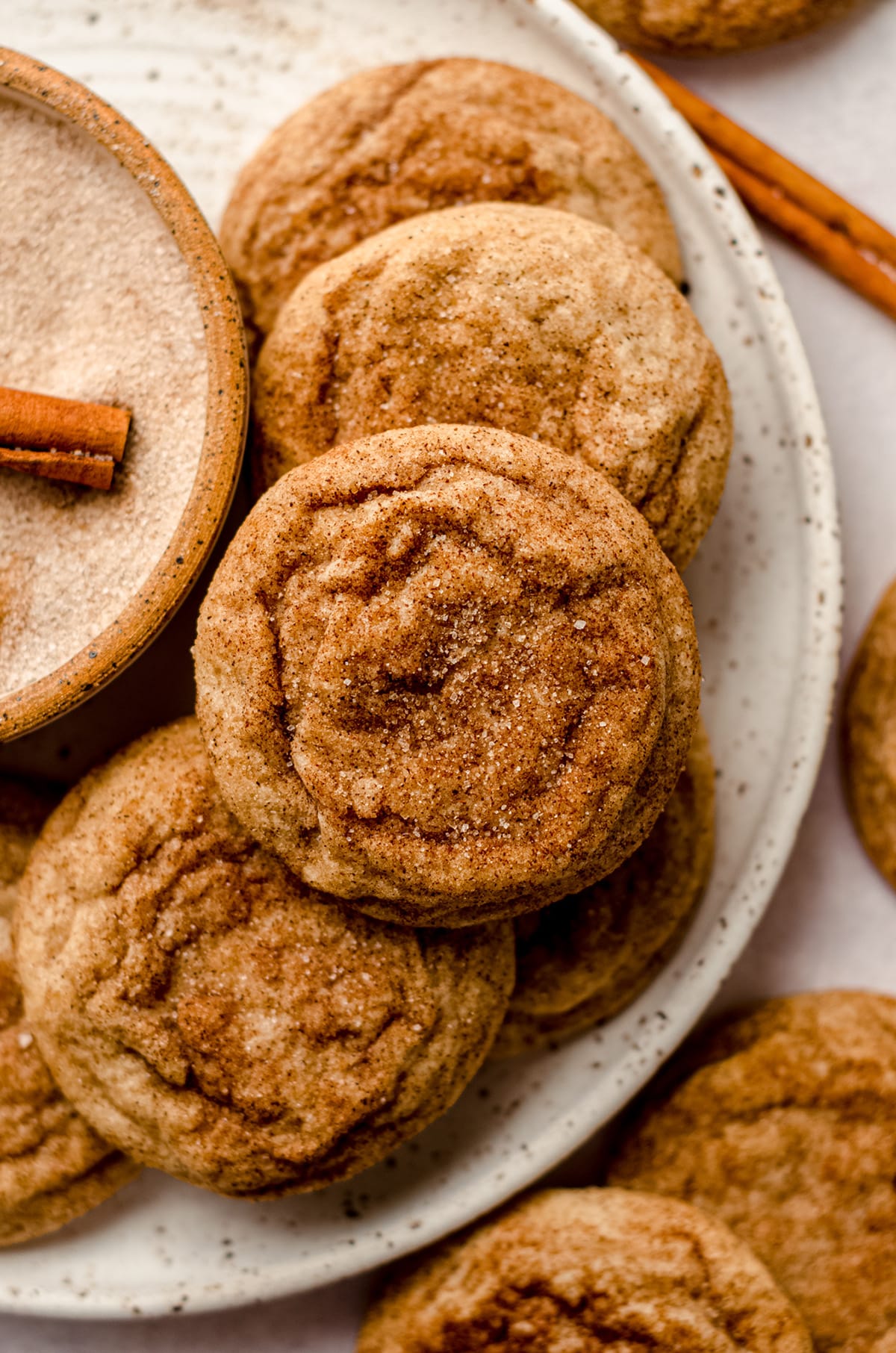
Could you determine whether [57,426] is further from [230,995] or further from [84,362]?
[230,995]

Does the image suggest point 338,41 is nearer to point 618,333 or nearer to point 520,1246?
point 618,333

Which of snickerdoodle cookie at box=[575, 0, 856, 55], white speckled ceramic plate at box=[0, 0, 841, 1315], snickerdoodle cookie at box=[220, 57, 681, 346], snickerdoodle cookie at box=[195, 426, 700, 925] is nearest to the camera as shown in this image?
snickerdoodle cookie at box=[195, 426, 700, 925]

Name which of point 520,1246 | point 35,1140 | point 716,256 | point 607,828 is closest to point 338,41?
point 716,256

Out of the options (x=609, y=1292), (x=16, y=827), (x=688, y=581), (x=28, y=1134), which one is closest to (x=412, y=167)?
(x=688, y=581)

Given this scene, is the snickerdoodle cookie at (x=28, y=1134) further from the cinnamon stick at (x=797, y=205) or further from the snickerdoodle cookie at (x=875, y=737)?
the cinnamon stick at (x=797, y=205)

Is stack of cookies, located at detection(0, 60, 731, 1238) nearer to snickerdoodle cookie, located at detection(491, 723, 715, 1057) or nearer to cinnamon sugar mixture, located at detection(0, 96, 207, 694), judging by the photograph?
snickerdoodle cookie, located at detection(491, 723, 715, 1057)

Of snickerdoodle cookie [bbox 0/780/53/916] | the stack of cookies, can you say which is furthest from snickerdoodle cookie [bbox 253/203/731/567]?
snickerdoodle cookie [bbox 0/780/53/916]
